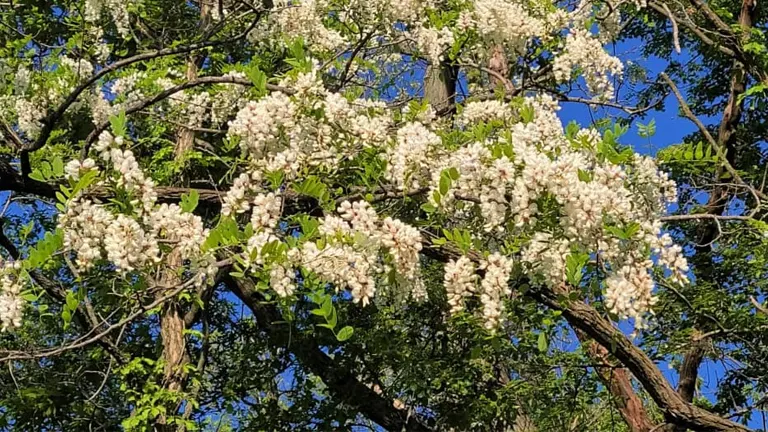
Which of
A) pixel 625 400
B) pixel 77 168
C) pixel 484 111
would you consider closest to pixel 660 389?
pixel 625 400

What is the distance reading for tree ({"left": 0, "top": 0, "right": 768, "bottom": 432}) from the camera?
2443 mm

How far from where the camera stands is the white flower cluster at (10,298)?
2.38 meters

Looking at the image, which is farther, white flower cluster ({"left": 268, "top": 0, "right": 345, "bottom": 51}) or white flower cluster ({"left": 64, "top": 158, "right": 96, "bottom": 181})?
white flower cluster ({"left": 268, "top": 0, "right": 345, "bottom": 51})

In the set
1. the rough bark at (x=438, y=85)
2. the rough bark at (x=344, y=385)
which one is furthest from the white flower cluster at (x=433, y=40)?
the rough bark at (x=438, y=85)

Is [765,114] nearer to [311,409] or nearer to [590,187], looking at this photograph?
[311,409]

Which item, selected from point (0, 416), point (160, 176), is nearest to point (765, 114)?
point (160, 176)

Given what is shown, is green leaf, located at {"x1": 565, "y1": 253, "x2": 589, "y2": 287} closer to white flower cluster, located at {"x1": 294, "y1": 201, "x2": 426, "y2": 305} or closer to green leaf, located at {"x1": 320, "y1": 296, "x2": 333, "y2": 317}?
white flower cluster, located at {"x1": 294, "y1": 201, "x2": 426, "y2": 305}

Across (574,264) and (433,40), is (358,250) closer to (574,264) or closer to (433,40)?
(574,264)

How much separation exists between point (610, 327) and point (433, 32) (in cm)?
180

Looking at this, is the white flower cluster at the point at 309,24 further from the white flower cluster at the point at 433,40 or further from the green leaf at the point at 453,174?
the green leaf at the point at 453,174

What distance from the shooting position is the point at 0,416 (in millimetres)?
4988

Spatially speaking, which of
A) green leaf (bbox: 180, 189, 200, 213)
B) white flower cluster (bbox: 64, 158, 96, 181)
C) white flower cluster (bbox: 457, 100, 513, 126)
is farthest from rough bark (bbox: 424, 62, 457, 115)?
white flower cluster (bbox: 64, 158, 96, 181)

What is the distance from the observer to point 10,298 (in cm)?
241

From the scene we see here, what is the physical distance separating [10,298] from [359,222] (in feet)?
3.43
